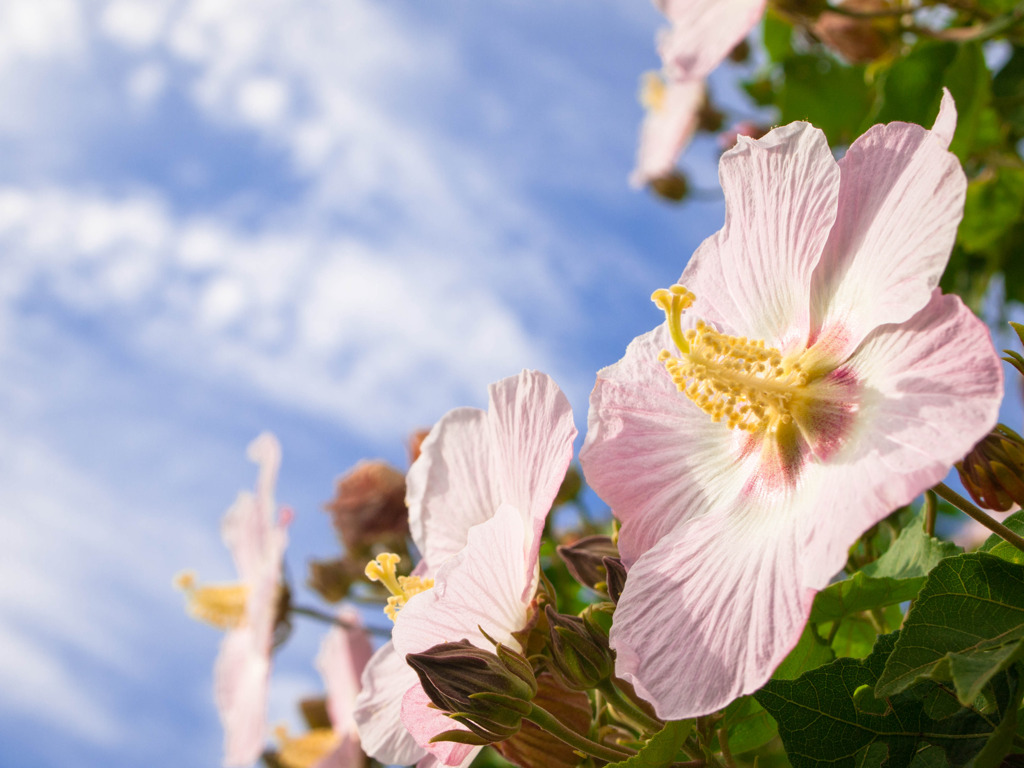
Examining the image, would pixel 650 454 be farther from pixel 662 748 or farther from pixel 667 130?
pixel 667 130

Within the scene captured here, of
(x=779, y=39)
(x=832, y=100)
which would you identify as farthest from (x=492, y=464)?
(x=779, y=39)

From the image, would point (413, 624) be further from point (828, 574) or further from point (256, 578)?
point (256, 578)

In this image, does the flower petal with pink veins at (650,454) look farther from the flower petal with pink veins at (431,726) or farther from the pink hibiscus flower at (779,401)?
the flower petal with pink veins at (431,726)

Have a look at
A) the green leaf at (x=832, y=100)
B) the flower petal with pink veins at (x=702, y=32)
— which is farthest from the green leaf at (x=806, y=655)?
the green leaf at (x=832, y=100)

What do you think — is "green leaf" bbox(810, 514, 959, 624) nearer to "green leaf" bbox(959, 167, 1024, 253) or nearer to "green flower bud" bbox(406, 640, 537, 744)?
"green flower bud" bbox(406, 640, 537, 744)

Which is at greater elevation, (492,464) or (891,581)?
(492,464)

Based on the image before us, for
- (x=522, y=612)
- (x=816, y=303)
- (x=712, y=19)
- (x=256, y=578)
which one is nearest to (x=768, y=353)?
(x=816, y=303)
